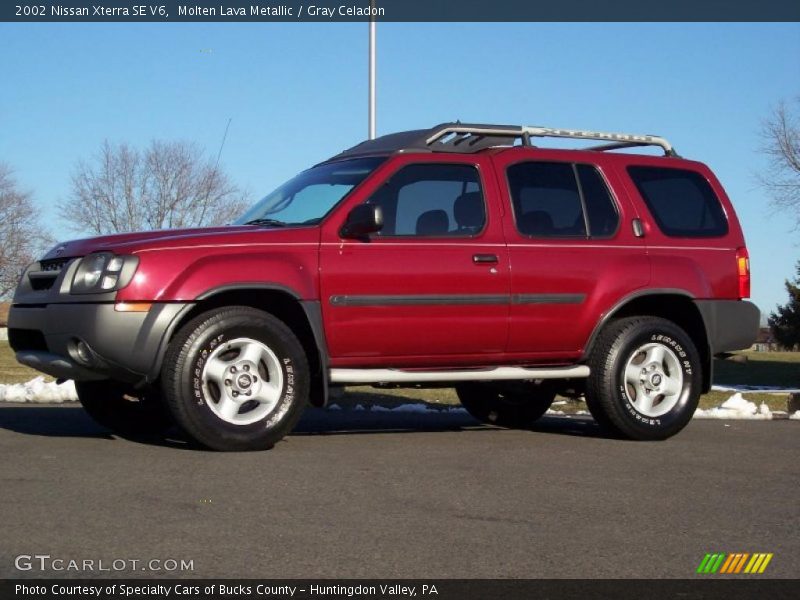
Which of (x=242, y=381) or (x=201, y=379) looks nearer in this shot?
(x=201, y=379)

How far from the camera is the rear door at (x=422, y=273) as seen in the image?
749cm

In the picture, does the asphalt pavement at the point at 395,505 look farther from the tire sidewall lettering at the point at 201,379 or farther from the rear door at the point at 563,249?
the rear door at the point at 563,249

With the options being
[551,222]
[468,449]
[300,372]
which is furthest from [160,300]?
[551,222]

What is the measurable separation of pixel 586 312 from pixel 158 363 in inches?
119

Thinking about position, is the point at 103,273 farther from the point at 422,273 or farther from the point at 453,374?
the point at 453,374

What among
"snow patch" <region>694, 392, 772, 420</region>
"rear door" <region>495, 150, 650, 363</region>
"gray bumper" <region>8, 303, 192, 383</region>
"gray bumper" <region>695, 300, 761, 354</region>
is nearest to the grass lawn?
"gray bumper" <region>695, 300, 761, 354</region>

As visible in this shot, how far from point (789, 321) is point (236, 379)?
3315cm

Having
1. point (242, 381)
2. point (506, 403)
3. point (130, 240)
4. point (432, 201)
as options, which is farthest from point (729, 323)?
point (130, 240)

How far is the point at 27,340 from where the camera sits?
24.8ft

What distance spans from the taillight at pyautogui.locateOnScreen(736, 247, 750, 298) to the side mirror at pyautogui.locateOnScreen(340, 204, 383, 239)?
120 inches

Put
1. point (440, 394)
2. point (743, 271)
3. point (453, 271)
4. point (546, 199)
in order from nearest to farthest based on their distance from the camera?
point (453, 271), point (546, 199), point (743, 271), point (440, 394)

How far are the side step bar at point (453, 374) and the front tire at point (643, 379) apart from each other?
0.62 ft
